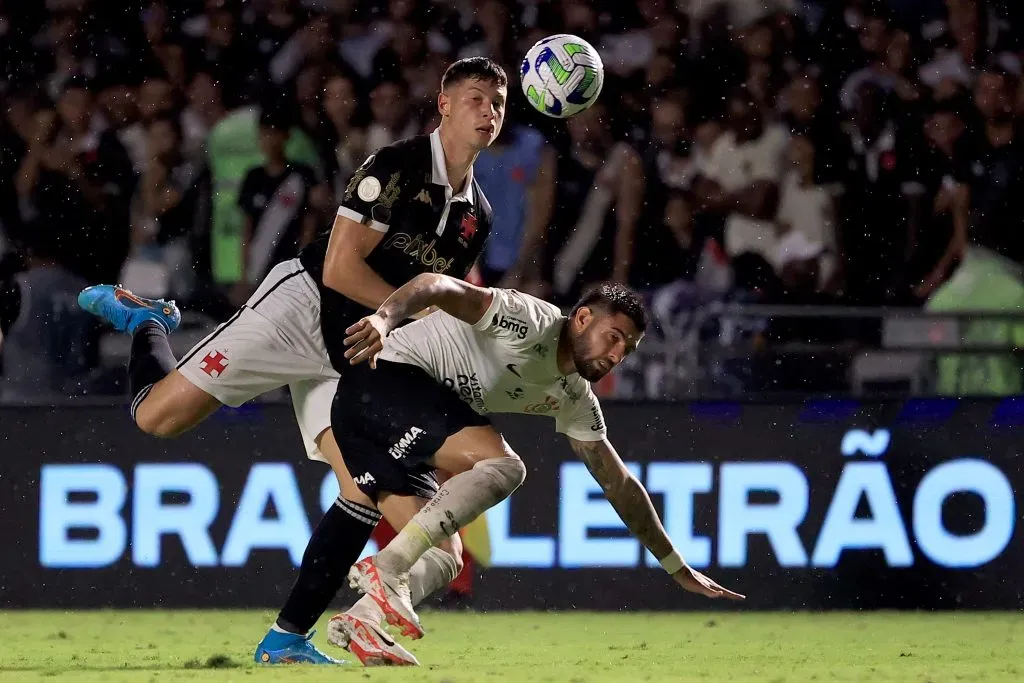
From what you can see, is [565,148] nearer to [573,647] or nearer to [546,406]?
[573,647]

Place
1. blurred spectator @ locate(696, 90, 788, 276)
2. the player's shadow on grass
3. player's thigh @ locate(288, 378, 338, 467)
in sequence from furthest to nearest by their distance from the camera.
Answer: blurred spectator @ locate(696, 90, 788, 276) < player's thigh @ locate(288, 378, 338, 467) < the player's shadow on grass

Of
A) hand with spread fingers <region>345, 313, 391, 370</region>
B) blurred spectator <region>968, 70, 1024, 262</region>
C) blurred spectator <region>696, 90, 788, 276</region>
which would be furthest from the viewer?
blurred spectator <region>696, 90, 788, 276</region>

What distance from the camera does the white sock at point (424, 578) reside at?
562 centimetres

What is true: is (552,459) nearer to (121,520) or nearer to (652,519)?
(121,520)

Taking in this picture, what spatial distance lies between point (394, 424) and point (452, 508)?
18.8 inches

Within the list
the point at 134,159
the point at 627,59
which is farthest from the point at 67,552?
the point at 627,59

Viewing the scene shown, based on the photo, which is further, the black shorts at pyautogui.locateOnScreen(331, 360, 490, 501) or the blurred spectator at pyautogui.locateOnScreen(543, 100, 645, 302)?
the blurred spectator at pyautogui.locateOnScreen(543, 100, 645, 302)

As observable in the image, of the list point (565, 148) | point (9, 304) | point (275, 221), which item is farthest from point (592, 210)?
point (9, 304)

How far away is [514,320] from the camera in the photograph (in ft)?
19.1

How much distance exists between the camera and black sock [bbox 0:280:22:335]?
9.96 m

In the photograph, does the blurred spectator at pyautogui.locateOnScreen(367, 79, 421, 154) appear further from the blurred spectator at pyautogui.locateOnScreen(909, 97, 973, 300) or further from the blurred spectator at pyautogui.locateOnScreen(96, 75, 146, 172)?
the blurred spectator at pyautogui.locateOnScreen(909, 97, 973, 300)

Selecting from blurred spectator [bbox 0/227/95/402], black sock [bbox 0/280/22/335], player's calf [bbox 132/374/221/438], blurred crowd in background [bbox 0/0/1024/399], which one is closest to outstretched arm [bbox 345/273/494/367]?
player's calf [bbox 132/374/221/438]

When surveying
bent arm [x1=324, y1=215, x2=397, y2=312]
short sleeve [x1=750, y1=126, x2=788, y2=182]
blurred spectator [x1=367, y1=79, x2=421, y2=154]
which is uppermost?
blurred spectator [x1=367, y1=79, x2=421, y2=154]

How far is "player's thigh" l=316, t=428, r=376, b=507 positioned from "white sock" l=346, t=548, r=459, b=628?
520 millimetres
